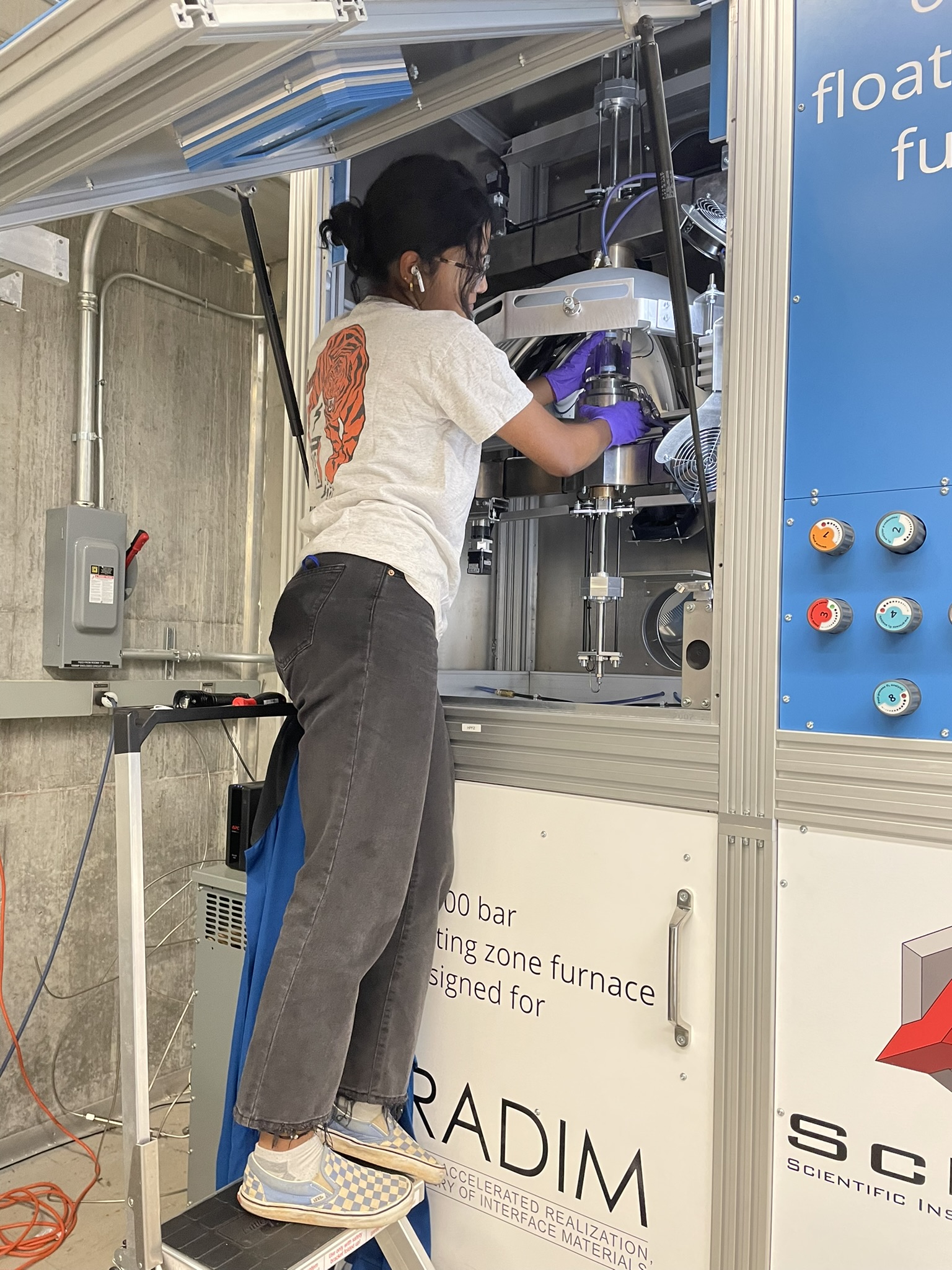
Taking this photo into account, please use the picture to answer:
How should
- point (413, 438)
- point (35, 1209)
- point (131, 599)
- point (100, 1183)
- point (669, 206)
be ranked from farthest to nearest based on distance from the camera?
1. point (131, 599)
2. point (100, 1183)
3. point (35, 1209)
4. point (413, 438)
5. point (669, 206)

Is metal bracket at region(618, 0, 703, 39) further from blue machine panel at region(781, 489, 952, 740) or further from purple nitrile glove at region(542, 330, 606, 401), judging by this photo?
blue machine panel at region(781, 489, 952, 740)

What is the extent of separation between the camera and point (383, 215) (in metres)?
1.49

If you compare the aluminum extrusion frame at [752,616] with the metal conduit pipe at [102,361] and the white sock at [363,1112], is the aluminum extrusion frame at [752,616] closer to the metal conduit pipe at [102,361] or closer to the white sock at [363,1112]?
the white sock at [363,1112]

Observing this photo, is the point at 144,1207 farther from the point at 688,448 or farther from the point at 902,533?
the point at 688,448

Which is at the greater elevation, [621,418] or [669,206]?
[669,206]

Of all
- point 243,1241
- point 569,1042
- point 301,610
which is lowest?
point 243,1241

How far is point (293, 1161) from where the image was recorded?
122 cm

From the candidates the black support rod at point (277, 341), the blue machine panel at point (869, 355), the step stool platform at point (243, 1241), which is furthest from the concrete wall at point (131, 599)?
the blue machine panel at point (869, 355)

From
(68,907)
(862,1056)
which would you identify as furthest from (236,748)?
(862,1056)

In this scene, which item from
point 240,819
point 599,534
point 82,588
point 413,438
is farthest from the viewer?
point 82,588

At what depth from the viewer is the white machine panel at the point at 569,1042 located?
1.23 m

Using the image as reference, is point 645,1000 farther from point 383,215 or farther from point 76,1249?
point 76,1249

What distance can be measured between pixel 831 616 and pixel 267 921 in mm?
995

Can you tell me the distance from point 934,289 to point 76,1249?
2.47m
